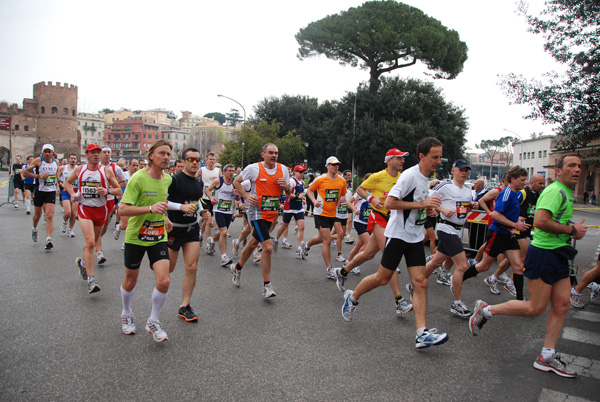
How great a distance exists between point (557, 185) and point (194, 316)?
3.91 m

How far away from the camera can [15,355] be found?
380 cm

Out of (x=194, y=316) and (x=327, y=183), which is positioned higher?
(x=327, y=183)

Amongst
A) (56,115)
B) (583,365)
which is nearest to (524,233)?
(583,365)

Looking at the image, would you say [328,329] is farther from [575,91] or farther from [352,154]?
[352,154]

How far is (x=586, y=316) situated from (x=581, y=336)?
3.14 ft

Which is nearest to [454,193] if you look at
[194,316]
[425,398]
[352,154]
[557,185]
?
[557,185]

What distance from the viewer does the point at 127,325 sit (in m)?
4.43

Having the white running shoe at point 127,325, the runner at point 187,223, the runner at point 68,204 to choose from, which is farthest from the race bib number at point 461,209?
the runner at point 68,204

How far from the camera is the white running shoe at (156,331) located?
164 inches

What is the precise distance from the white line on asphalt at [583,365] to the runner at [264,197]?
3.34 m

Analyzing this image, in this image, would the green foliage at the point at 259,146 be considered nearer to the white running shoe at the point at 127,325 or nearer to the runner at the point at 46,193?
the runner at the point at 46,193

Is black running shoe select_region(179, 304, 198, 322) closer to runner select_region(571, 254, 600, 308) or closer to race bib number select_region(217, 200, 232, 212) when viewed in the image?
race bib number select_region(217, 200, 232, 212)

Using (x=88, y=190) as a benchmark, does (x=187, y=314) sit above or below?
below

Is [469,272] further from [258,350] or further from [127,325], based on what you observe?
[127,325]
